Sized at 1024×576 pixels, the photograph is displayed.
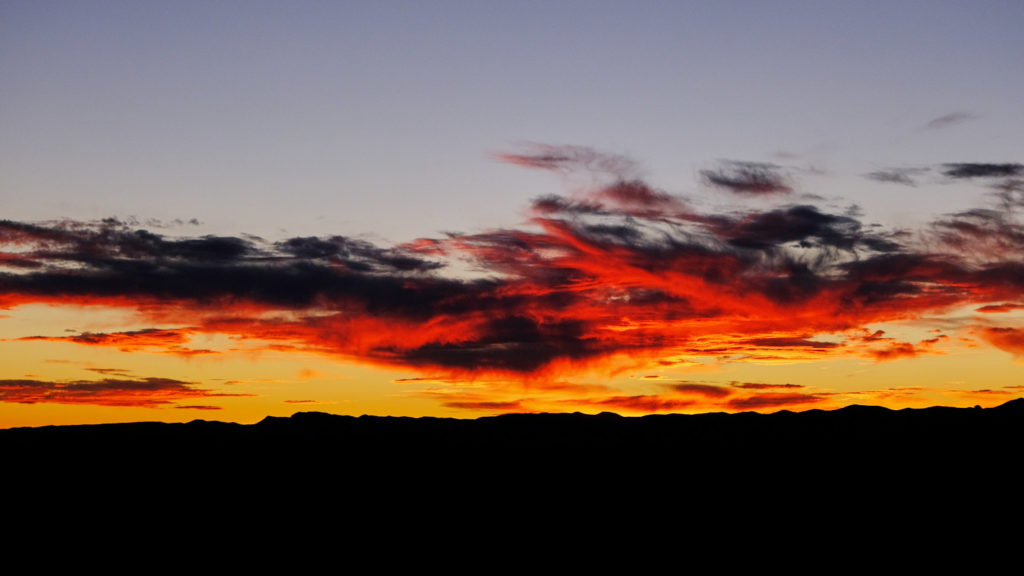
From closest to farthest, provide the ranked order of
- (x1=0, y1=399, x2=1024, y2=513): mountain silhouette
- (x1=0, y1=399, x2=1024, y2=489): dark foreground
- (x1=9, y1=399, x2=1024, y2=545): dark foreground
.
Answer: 1. (x1=9, y1=399, x2=1024, y2=545): dark foreground
2. (x1=0, y1=399, x2=1024, y2=513): mountain silhouette
3. (x1=0, y1=399, x2=1024, y2=489): dark foreground

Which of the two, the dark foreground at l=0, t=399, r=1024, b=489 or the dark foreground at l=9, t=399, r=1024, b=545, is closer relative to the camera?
the dark foreground at l=9, t=399, r=1024, b=545

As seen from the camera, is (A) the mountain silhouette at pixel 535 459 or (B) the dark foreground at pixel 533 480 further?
(A) the mountain silhouette at pixel 535 459

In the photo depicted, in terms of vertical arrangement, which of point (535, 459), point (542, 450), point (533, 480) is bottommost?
point (533, 480)

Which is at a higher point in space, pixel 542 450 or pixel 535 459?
pixel 542 450

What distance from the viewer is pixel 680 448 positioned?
63438mm

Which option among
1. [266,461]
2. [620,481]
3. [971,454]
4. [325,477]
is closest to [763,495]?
[620,481]

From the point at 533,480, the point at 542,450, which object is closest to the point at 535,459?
the point at 542,450

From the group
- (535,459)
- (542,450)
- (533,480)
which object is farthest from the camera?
(542,450)

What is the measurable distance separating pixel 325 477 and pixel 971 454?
38677 mm

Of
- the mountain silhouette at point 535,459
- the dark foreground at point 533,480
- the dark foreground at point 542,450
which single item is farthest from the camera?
the dark foreground at point 542,450

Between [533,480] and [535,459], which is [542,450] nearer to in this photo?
[535,459]

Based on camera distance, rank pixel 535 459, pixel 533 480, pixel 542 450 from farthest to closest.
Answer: pixel 542 450, pixel 535 459, pixel 533 480

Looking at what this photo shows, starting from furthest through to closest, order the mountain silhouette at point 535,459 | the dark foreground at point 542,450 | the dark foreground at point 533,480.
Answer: the dark foreground at point 542,450, the mountain silhouette at point 535,459, the dark foreground at point 533,480

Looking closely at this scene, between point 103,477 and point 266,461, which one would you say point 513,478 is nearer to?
point 266,461
